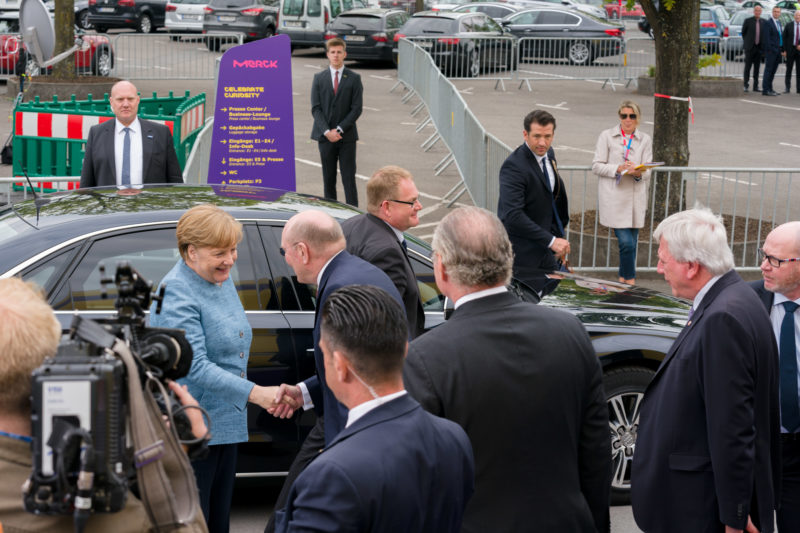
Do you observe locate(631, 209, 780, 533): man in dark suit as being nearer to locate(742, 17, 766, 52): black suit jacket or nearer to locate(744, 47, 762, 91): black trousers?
locate(742, 17, 766, 52): black suit jacket

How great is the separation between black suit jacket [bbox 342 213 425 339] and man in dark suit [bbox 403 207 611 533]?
4.52 ft

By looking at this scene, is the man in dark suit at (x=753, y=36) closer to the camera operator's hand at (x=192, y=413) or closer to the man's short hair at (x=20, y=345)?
the camera operator's hand at (x=192, y=413)

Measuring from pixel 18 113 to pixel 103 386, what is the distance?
10.4 metres

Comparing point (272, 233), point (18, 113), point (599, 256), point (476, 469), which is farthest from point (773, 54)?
point (476, 469)

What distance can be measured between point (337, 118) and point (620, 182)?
13.8ft

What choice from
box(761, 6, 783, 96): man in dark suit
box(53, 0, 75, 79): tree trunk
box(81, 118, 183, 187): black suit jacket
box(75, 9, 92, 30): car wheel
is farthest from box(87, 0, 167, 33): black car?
box(81, 118, 183, 187): black suit jacket

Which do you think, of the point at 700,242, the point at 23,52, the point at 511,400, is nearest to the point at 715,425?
the point at 700,242

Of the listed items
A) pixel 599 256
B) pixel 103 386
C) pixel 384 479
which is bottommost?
pixel 599 256

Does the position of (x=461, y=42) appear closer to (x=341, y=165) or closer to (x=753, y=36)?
(x=753, y=36)

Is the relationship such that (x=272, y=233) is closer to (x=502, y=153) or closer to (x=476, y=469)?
(x=476, y=469)

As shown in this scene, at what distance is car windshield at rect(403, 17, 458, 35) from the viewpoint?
1078 inches

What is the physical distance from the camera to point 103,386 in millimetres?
2180

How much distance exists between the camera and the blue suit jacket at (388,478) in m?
2.58

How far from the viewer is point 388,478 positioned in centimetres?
262
